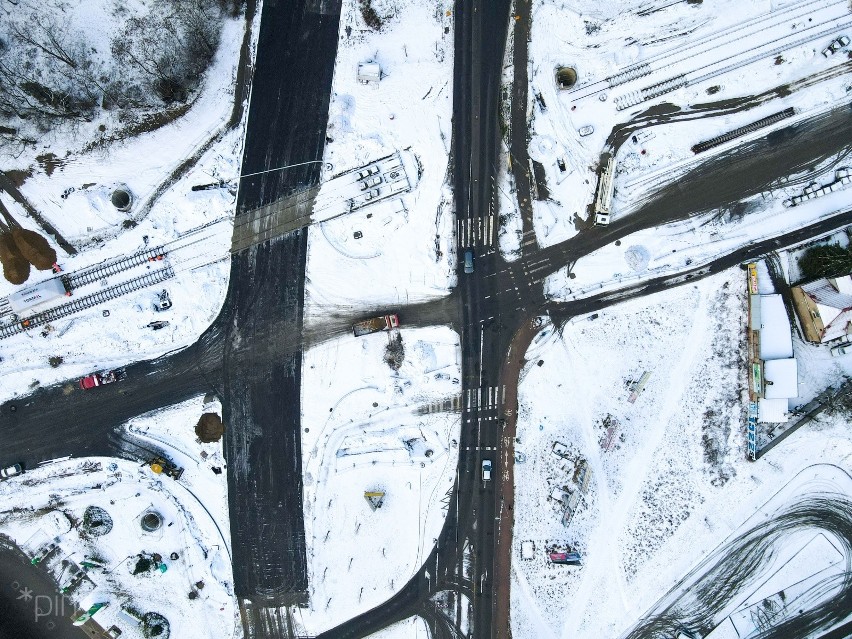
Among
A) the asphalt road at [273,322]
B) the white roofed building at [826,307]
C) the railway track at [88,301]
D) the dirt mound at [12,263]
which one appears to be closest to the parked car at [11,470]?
the railway track at [88,301]

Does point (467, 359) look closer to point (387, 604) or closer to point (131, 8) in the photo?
point (387, 604)

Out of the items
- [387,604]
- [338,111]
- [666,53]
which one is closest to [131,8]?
[338,111]

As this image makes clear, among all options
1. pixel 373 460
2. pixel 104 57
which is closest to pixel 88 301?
pixel 104 57

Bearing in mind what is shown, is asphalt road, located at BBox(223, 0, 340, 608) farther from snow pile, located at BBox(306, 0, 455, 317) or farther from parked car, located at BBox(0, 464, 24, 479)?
parked car, located at BBox(0, 464, 24, 479)

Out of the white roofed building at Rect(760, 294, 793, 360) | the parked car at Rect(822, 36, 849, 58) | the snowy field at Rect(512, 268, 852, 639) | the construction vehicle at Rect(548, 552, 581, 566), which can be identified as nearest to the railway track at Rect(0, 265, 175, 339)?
the snowy field at Rect(512, 268, 852, 639)

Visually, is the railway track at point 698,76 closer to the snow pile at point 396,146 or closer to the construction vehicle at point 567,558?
the snow pile at point 396,146

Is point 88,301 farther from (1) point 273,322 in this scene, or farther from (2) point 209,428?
(1) point 273,322
